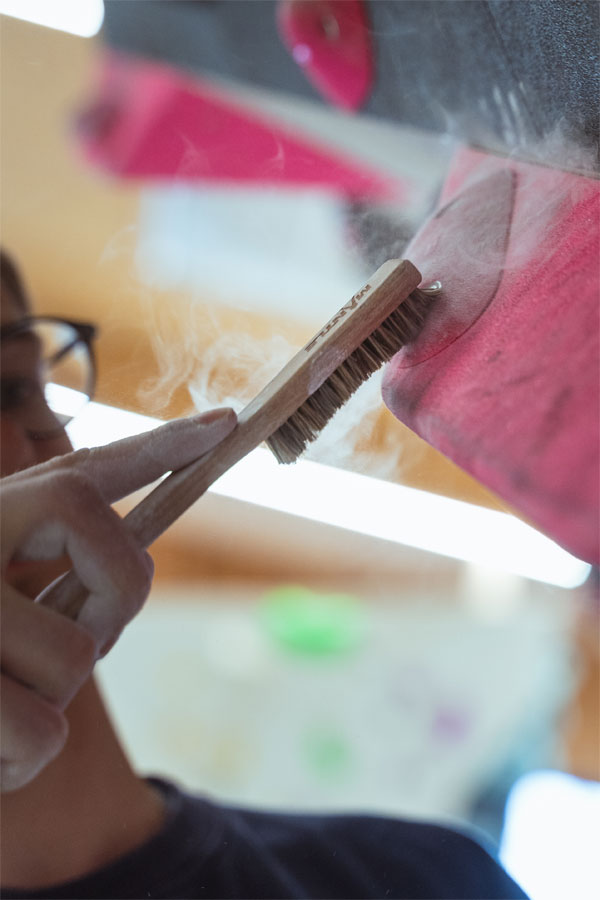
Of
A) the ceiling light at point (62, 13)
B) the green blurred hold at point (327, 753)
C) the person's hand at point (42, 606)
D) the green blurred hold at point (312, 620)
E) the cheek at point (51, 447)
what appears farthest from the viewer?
the green blurred hold at point (312, 620)

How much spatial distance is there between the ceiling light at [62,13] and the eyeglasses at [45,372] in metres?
0.21

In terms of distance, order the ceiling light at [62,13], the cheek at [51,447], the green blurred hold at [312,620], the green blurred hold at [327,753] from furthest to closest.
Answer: the green blurred hold at [312,620] → the green blurred hold at [327,753] → the ceiling light at [62,13] → the cheek at [51,447]

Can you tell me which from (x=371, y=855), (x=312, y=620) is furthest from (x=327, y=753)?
(x=371, y=855)

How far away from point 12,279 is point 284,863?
52cm

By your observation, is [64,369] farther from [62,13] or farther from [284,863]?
[284,863]

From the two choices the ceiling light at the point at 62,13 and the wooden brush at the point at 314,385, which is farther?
the ceiling light at the point at 62,13

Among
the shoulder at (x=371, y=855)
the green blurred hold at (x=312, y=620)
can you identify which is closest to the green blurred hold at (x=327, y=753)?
the green blurred hold at (x=312, y=620)

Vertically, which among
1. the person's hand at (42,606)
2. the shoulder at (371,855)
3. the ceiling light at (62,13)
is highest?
the ceiling light at (62,13)

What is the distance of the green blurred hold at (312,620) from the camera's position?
1807mm

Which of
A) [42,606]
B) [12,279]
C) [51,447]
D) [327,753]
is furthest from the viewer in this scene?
[327,753]

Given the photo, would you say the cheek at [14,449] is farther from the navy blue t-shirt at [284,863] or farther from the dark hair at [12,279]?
the navy blue t-shirt at [284,863]

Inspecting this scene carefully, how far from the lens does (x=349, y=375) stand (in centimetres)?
39

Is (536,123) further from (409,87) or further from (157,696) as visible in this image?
(157,696)

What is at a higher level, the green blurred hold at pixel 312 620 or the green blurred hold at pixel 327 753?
the green blurred hold at pixel 312 620
